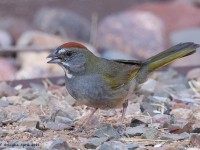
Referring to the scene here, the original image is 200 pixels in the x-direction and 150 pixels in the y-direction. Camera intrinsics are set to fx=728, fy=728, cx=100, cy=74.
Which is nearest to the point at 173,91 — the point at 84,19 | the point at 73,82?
the point at 73,82

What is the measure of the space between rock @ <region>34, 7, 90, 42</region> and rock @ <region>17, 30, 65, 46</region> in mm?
682

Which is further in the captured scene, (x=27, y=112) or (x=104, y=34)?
(x=104, y=34)

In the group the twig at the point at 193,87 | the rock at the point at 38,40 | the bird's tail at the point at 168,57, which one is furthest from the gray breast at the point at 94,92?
the rock at the point at 38,40

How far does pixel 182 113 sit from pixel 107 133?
0.95m

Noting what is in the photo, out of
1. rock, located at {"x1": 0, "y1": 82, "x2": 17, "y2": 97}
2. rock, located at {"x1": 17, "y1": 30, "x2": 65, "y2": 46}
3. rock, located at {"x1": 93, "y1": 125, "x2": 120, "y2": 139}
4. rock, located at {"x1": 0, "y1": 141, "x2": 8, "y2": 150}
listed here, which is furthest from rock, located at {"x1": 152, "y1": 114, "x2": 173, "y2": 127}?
rock, located at {"x1": 17, "y1": 30, "x2": 65, "y2": 46}

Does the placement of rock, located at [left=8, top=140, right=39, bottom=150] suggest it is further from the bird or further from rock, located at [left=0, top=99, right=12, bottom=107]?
rock, located at [left=0, top=99, right=12, bottom=107]

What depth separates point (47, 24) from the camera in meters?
11.9

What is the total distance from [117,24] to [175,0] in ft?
5.88

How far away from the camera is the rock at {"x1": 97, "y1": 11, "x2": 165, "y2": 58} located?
36.9 feet

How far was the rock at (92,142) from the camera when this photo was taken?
5.34m

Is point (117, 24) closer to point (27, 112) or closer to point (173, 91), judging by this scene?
point (173, 91)

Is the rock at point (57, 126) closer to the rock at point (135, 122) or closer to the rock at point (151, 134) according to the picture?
the rock at point (135, 122)

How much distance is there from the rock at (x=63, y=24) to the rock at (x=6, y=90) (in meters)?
4.77

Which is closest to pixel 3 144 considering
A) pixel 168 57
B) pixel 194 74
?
pixel 168 57
